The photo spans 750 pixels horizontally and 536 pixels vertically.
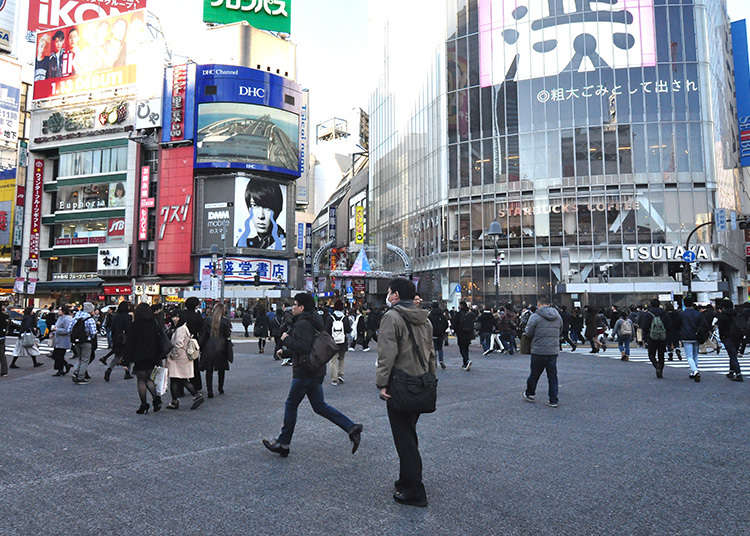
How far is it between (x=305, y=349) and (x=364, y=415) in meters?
2.88

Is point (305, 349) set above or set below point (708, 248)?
below

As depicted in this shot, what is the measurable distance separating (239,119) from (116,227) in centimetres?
1781

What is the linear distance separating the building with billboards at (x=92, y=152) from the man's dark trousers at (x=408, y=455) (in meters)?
56.9

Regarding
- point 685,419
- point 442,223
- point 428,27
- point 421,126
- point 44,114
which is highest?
point 428,27

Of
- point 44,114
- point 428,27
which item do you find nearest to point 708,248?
point 428,27

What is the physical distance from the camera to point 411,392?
4.31 m

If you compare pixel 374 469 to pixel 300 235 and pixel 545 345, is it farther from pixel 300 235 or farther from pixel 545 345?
pixel 300 235

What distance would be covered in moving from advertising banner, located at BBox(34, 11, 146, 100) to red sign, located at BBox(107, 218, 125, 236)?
15017 millimetres

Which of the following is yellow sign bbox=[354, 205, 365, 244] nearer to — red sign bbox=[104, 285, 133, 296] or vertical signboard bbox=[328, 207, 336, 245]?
vertical signboard bbox=[328, 207, 336, 245]

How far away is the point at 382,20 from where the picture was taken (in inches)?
2464

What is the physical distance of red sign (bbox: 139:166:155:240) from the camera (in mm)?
55375

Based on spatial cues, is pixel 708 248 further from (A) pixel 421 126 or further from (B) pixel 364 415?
(B) pixel 364 415

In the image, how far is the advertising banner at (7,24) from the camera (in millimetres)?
63322

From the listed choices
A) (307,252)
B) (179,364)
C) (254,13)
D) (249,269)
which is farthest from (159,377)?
(254,13)
